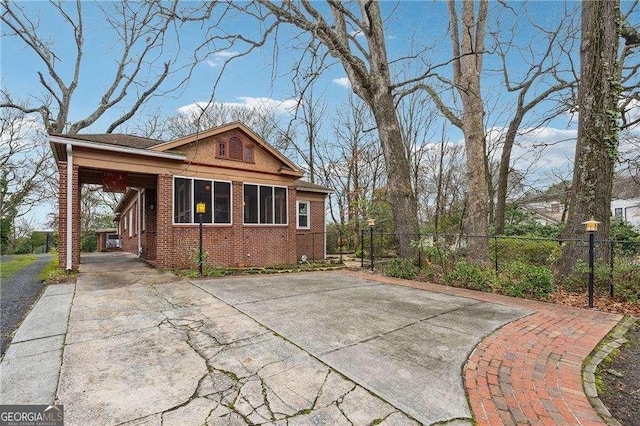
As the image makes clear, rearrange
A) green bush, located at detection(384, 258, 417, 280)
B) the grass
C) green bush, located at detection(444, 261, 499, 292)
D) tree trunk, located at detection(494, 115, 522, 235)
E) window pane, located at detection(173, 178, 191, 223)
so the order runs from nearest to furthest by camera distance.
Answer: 1. green bush, located at detection(444, 261, 499, 292)
2. green bush, located at detection(384, 258, 417, 280)
3. the grass
4. window pane, located at detection(173, 178, 191, 223)
5. tree trunk, located at detection(494, 115, 522, 235)

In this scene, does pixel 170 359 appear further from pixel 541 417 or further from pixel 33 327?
pixel 541 417

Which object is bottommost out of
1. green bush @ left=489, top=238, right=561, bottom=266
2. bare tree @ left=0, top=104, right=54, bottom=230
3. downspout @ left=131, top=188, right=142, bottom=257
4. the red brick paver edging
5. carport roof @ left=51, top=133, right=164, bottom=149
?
the red brick paver edging

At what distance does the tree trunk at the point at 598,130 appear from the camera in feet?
18.8

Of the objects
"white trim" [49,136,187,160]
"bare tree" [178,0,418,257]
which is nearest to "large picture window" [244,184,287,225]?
"white trim" [49,136,187,160]

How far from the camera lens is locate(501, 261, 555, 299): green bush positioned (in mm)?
5208

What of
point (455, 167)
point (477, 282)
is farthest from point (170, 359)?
point (455, 167)

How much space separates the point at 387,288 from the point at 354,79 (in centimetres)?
582

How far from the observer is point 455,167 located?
2156 cm

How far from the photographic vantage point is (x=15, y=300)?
5102mm

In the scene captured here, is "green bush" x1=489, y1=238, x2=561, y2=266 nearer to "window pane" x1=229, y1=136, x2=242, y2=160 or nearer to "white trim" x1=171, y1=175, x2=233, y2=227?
"white trim" x1=171, y1=175, x2=233, y2=227

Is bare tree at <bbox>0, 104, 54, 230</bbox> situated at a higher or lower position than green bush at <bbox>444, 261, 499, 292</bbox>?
higher

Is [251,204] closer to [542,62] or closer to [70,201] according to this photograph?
[70,201]

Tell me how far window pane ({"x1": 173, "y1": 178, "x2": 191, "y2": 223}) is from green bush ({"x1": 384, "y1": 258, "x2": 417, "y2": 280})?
6122mm

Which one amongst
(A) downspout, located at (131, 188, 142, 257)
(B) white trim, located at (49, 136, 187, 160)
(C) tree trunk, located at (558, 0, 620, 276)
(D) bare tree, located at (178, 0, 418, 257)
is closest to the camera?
(C) tree trunk, located at (558, 0, 620, 276)
